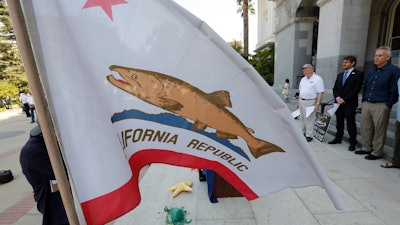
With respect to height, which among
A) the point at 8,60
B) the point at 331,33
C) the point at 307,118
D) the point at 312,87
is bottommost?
the point at 307,118

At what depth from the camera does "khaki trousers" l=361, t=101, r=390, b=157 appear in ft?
13.4

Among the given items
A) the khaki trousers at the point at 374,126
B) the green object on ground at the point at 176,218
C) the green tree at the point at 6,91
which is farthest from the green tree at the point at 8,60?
the khaki trousers at the point at 374,126

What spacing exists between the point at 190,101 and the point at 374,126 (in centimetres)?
457

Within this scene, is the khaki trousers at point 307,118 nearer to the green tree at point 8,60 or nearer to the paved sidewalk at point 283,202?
the paved sidewalk at point 283,202

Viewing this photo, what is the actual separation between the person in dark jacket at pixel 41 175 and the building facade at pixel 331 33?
8.11 metres

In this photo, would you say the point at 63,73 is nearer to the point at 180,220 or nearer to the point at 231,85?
the point at 231,85

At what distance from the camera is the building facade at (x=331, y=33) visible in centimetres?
710

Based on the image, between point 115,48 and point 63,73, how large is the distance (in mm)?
296

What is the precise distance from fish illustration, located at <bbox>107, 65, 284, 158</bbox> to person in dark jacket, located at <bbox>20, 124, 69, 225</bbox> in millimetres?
1198

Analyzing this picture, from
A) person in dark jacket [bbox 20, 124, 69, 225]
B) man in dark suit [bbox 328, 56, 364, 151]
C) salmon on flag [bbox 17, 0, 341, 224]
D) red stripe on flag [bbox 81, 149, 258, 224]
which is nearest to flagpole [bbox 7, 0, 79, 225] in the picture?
salmon on flag [bbox 17, 0, 341, 224]

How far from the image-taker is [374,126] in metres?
4.32

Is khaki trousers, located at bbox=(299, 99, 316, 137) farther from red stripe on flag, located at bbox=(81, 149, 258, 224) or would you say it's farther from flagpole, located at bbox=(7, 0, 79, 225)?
flagpole, located at bbox=(7, 0, 79, 225)

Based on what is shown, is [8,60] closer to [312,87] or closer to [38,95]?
[312,87]

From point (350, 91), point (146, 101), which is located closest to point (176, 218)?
point (146, 101)
